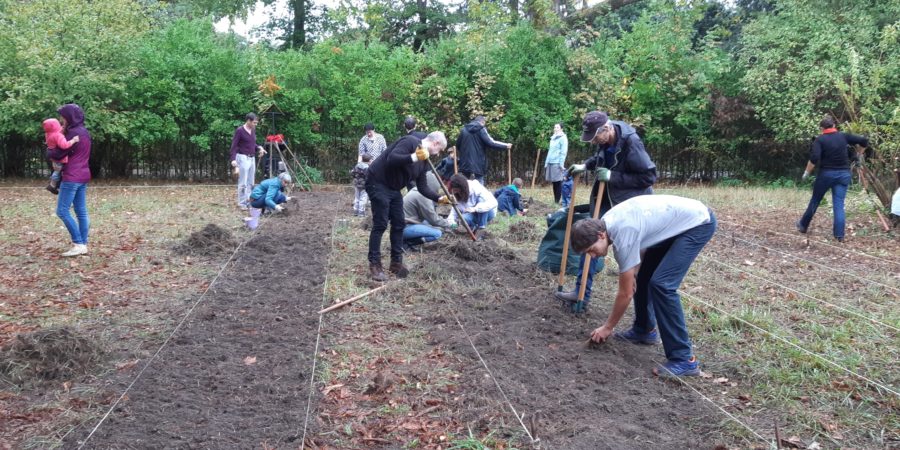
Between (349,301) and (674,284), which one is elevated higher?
(674,284)

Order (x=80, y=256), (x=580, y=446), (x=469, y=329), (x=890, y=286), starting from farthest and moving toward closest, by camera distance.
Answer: (x=80, y=256)
(x=890, y=286)
(x=469, y=329)
(x=580, y=446)

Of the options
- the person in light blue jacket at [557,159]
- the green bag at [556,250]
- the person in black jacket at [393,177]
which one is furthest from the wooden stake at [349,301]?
the person in light blue jacket at [557,159]

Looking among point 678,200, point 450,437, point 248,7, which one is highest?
point 248,7

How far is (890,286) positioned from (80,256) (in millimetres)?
8571

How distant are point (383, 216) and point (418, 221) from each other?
68.5 inches

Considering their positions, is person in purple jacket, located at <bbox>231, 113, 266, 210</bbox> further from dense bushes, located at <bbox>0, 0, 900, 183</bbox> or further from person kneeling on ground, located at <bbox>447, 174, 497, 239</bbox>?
dense bushes, located at <bbox>0, 0, 900, 183</bbox>

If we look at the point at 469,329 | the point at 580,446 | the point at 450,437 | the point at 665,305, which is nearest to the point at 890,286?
the point at 665,305

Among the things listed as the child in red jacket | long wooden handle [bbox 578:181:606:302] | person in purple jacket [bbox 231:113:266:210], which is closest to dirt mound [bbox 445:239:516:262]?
long wooden handle [bbox 578:181:606:302]

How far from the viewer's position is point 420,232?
27.0 ft

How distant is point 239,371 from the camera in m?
4.51

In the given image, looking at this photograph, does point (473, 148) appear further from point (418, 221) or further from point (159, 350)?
point (159, 350)

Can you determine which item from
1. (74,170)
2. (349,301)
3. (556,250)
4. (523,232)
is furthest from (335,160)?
(349,301)

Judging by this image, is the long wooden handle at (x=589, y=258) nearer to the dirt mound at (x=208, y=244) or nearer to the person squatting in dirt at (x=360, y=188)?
the dirt mound at (x=208, y=244)

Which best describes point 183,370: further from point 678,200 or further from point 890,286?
point 890,286
